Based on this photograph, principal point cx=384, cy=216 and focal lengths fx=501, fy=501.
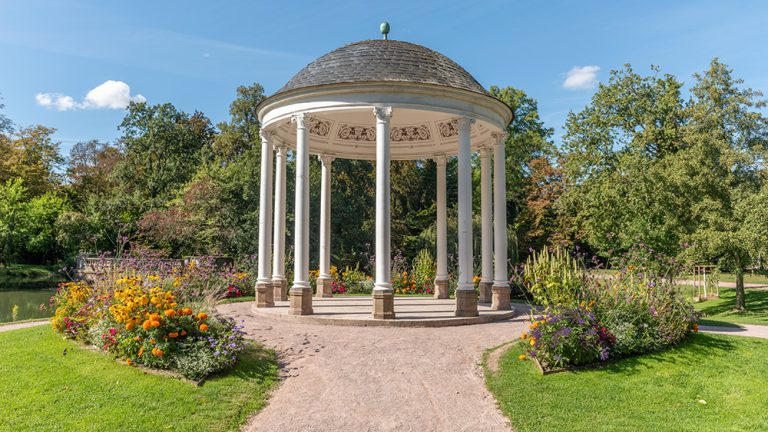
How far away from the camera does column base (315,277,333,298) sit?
24.0 metres

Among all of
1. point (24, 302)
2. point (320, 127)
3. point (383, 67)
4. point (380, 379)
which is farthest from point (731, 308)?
point (24, 302)

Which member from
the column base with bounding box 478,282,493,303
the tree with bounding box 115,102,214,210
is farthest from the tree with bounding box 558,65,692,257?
the tree with bounding box 115,102,214,210

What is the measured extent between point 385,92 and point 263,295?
29.2ft

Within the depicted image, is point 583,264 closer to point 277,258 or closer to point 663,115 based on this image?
point 277,258

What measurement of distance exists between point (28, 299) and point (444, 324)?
114ft

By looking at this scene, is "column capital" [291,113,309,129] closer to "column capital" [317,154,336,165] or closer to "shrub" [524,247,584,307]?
"column capital" [317,154,336,165]

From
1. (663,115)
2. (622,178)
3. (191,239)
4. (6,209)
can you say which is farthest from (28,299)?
(663,115)

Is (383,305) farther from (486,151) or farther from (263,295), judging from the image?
(486,151)

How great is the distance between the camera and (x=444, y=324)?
1602 centimetres

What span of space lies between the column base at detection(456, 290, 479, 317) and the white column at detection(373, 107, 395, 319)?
2.36 m

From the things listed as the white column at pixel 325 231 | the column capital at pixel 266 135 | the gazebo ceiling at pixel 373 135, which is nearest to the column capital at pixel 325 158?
the white column at pixel 325 231

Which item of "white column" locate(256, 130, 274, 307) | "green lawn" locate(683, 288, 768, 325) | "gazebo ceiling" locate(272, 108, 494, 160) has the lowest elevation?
"green lawn" locate(683, 288, 768, 325)

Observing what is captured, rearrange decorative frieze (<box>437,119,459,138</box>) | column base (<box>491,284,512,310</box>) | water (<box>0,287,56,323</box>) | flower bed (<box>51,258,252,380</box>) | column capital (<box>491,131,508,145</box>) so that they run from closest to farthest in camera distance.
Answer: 1. flower bed (<box>51,258,252,380</box>)
2. column base (<box>491,284,512,310</box>)
3. column capital (<box>491,131,508,145</box>)
4. decorative frieze (<box>437,119,459,138</box>)
5. water (<box>0,287,56,323</box>)

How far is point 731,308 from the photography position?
28172 mm
